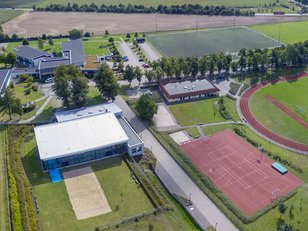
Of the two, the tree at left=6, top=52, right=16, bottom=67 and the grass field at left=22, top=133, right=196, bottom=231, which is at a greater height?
the tree at left=6, top=52, right=16, bottom=67

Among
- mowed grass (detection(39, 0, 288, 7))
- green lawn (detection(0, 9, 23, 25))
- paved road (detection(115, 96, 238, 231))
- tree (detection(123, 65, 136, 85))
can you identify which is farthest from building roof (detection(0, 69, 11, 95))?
mowed grass (detection(39, 0, 288, 7))

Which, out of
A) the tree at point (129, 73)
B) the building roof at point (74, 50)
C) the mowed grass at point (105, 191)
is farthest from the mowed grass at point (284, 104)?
the building roof at point (74, 50)

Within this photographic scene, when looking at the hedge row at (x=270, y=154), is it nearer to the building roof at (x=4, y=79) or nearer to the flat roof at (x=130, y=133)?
the flat roof at (x=130, y=133)

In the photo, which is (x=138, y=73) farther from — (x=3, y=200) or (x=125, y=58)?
(x=3, y=200)

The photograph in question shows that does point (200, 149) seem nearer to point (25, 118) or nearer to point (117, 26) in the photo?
point (25, 118)

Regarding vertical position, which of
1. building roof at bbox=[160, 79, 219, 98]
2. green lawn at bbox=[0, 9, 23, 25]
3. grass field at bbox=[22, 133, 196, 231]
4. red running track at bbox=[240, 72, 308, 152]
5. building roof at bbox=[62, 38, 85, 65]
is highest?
green lawn at bbox=[0, 9, 23, 25]

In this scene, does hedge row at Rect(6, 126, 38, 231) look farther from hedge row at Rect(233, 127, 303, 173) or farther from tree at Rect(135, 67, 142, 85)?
hedge row at Rect(233, 127, 303, 173)

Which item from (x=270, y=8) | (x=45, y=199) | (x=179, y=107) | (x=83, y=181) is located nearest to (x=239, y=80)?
(x=179, y=107)

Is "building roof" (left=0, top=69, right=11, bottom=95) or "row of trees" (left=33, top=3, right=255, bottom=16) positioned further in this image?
"row of trees" (left=33, top=3, right=255, bottom=16)
